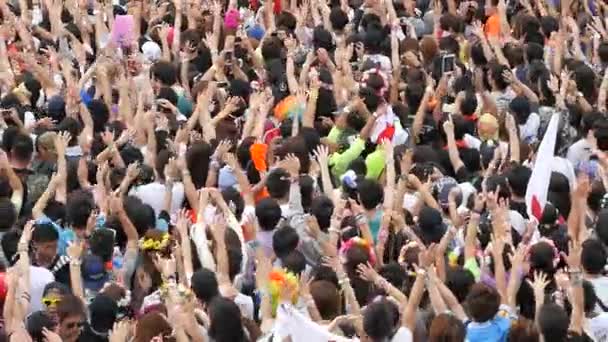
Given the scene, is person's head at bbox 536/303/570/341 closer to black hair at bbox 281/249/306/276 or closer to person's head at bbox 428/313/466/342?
person's head at bbox 428/313/466/342

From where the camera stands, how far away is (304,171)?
319 inches

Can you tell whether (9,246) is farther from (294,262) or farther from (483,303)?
(483,303)

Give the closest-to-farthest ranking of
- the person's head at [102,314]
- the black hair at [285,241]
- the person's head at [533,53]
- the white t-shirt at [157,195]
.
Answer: the person's head at [102,314], the black hair at [285,241], the white t-shirt at [157,195], the person's head at [533,53]

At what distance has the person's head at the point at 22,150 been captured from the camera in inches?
316

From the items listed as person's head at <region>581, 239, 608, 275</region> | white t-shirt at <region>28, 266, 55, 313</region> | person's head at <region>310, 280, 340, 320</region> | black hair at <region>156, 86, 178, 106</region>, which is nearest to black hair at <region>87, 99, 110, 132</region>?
black hair at <region>156, 86, 178, 106</region>

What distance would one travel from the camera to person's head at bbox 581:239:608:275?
634cm

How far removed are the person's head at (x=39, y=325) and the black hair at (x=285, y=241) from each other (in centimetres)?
126

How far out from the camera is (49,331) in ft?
18.6

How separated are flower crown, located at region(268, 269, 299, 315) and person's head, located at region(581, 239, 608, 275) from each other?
55.2 inches

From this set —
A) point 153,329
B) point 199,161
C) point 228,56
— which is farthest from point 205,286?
point 228,56

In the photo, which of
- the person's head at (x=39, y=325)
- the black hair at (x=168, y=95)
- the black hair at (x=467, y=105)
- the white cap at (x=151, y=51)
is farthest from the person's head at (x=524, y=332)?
the white cap at (x=151, y=51)

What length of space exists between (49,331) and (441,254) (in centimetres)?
193

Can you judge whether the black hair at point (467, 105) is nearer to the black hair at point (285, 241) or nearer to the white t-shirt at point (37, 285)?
the black hair at point (285, 241)

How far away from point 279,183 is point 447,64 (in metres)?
Result: 3.40
